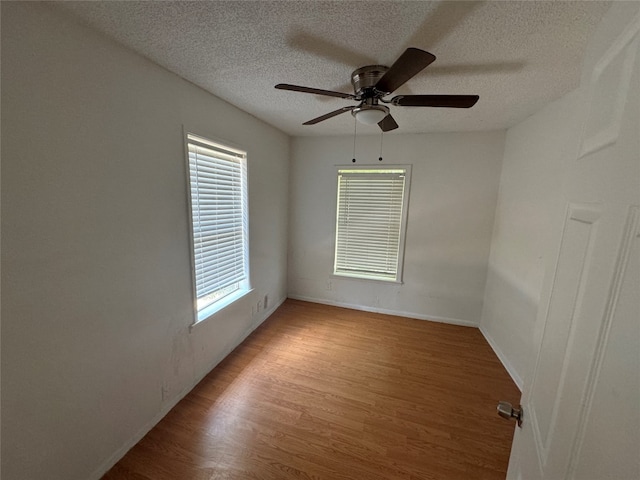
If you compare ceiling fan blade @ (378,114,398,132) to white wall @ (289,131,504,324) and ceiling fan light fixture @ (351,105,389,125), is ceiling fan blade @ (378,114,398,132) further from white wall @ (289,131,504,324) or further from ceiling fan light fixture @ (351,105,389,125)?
white wall @ (289,131,504,324)

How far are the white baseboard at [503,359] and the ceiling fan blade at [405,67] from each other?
254 centimetres

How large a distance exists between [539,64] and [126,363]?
3024 millimetres

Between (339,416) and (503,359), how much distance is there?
1.79 m

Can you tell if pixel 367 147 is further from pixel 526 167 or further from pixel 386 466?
pixel 386 466

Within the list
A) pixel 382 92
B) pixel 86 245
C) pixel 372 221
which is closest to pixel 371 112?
pixel 382 92

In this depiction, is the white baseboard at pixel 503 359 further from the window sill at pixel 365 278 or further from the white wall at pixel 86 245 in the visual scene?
the white wall at pixel 86 245

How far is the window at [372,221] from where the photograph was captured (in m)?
3.20

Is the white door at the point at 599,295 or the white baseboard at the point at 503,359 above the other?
the white door at the point at 599,295

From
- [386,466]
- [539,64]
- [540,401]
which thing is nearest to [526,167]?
[539,64]

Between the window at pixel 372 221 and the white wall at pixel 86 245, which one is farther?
the window at pixel 372 221

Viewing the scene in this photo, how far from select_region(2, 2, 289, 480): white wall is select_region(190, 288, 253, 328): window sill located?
0.55 feet

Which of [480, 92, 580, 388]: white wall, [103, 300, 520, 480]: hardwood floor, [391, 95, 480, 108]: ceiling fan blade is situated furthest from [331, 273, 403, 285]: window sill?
[391, 95, 480, 108]: ceiling fan blade

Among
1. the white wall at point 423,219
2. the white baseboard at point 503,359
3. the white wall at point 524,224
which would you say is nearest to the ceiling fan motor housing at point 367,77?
the white wall at point 524,224

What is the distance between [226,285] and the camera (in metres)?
2.41
